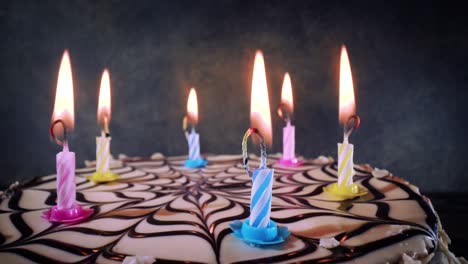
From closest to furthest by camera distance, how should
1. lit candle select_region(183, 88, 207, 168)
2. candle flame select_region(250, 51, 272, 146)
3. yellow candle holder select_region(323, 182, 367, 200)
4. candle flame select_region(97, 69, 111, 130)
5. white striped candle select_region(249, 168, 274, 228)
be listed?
white striped candle select_region(249, 168, 274, 228)
candle flame select_region(250, 51, 272, 146)
yellow candle holder select_region(323, 182, 367, 200)
candle flame select_region(97, 69, 111, 130)
lit candle select_region(183, 88, 207, 168)

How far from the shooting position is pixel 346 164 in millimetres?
2283

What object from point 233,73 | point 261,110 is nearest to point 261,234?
point 261,110

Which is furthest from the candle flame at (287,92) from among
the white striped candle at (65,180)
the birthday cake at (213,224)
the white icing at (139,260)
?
the white icing at (139,260)

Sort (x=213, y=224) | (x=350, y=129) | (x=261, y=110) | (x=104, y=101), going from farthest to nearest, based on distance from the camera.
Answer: (x=104, y=101) < (x=350, y=129) < (x=261, y=110) < (x=213, y=224)

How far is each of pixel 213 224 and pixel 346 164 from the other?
0.96m

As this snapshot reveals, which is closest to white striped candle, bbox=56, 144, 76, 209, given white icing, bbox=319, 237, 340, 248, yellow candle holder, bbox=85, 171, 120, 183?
yellow candle holder, bbox=85, 171, 120, 183

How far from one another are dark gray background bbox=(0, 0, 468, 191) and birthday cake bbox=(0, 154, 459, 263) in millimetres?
2410

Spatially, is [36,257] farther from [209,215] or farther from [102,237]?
[209,215]

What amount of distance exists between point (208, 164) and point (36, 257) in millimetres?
2086

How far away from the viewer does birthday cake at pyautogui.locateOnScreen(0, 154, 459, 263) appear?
1.48 meters

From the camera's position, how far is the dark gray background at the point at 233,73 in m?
4.84

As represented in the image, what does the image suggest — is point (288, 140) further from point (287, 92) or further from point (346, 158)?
point (346, 158)

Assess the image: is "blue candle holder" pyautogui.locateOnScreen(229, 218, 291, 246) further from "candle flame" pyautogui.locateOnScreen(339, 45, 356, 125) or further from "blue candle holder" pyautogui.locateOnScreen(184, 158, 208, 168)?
"blue candle holder" pyautogui.locateOnScreen(184, 158, 208, 168)

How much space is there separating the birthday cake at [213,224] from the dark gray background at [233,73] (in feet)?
7.91
